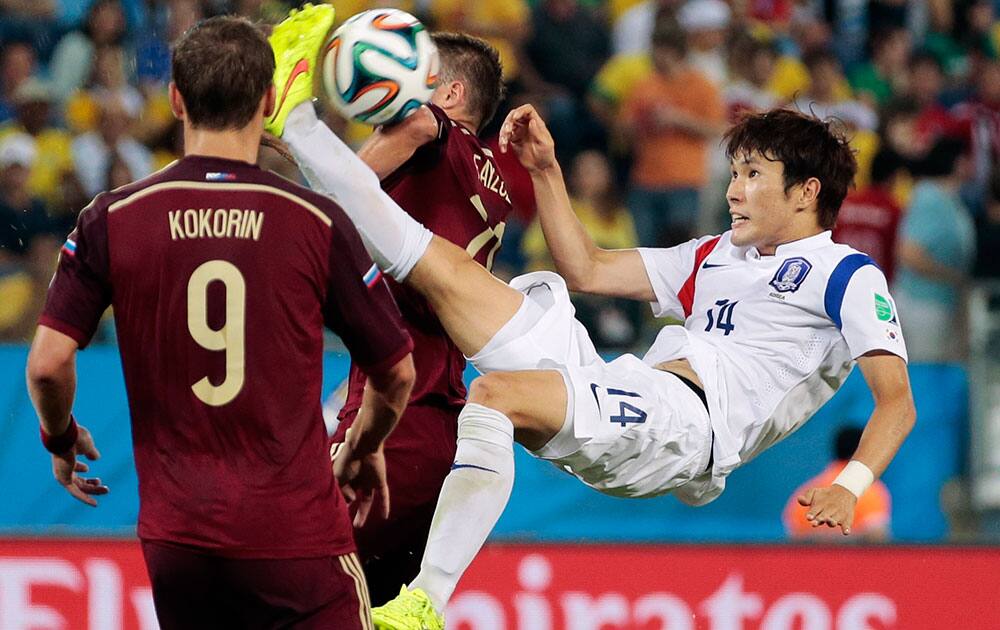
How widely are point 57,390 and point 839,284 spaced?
2676 millimetres

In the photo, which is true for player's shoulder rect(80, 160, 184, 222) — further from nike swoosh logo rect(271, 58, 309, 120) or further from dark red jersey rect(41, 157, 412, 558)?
nike swoosh logo rect(271, 58, 309, 120)

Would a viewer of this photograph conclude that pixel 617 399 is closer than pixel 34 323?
Yes

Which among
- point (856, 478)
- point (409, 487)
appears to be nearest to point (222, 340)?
point (409, 487)

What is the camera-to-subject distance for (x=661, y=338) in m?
5.55

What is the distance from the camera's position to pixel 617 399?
16.1 ft

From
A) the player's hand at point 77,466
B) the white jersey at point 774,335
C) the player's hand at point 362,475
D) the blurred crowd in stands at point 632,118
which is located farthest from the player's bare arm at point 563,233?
the blurred crowd in stands at point 632,118

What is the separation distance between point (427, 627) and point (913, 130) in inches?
287

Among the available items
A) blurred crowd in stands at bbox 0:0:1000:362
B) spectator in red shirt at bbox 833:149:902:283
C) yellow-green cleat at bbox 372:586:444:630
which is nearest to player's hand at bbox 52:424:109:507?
yellow-green cleat at bbox 372:586:444:630

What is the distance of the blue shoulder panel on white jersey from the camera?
5.18 metres

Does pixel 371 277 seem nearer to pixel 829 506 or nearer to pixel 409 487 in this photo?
pixel 409 487

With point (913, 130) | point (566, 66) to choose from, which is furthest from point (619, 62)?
point (913, 130)

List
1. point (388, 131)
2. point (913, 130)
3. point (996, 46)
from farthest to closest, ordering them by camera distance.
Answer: point (996, 46) < point (913, 130) < point (388, 131)

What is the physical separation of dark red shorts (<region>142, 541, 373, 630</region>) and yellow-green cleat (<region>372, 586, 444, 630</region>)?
47 cm

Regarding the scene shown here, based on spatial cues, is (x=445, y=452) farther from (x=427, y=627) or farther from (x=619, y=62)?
(x=619, y=62)
